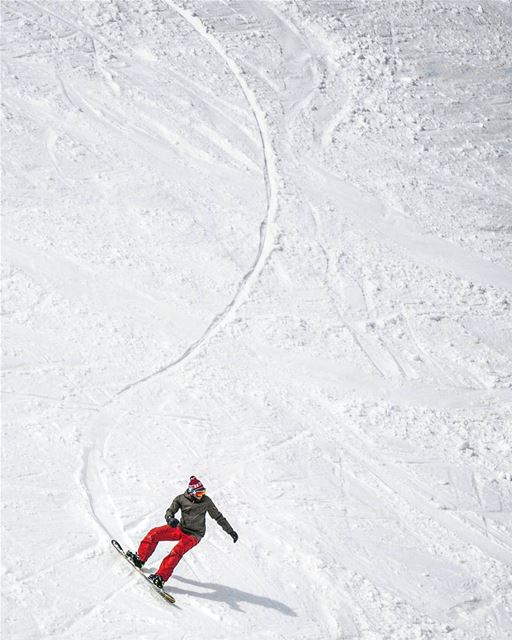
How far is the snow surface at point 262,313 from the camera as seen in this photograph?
44.6 ft

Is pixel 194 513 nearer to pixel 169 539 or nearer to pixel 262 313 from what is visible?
pixel 169 539

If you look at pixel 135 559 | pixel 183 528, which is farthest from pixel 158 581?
pixel 183 528

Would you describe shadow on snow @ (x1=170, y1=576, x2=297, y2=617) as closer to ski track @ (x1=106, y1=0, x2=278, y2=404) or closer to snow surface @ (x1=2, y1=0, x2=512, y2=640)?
snow surface @ (x1=2, y1=0, x2=512, y2=640)

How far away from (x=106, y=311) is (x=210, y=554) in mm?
5641

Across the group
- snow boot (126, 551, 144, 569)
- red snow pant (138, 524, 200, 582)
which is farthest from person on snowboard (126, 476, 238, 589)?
snow boot (126, 551, 144, 569)

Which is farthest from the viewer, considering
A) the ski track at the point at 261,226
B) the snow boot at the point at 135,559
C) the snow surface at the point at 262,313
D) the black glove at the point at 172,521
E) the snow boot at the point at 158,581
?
the ski track at the point at 261,226

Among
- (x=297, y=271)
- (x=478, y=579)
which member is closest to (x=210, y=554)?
(x=478, y=579)

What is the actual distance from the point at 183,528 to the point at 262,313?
21.6 feet

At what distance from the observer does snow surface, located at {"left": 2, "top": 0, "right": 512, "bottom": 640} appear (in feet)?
44.6

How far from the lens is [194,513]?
40.9 feet

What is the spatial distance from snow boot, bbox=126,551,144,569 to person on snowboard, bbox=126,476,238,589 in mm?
217

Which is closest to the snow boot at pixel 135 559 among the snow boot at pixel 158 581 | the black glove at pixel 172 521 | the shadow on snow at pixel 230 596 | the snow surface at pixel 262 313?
the snow surface at pixel 262 313

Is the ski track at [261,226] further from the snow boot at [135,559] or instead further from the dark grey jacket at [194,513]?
the dark grey jacket at [194,513]

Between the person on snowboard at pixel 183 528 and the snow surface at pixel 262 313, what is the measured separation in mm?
440
